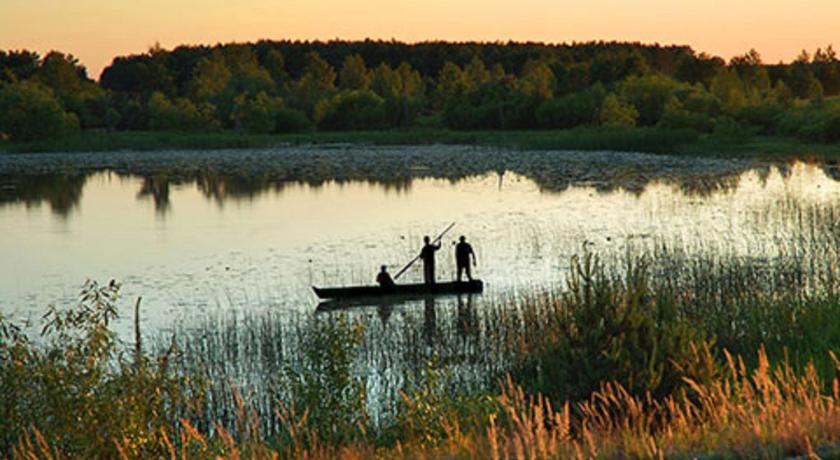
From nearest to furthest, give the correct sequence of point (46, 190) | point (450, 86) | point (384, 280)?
1. point (384, 280)
2. point (46, 190)
3. point (450, 86)

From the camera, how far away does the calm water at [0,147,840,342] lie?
29.4m

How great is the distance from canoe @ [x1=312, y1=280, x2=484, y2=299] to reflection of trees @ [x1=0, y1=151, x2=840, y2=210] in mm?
22894

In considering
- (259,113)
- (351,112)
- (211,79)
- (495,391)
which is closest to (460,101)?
(351,112)

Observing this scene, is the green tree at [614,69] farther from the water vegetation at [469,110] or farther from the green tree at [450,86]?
the green tree at [450,86]

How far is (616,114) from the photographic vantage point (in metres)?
96.6

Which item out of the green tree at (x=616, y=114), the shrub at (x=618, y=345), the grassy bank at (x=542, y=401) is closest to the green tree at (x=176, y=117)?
the green tree at (x=616, y=114)

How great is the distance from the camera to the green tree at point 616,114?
315 ft

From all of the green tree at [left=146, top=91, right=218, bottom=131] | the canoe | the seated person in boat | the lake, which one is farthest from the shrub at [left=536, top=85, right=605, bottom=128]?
the seated person in boat

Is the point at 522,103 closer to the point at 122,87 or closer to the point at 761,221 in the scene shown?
the point at 761,221

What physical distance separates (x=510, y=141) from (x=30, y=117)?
45573 mm

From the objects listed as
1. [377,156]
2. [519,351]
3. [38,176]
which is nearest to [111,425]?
[519,351]

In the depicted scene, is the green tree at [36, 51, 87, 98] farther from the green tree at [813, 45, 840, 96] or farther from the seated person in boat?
the seated person in boat

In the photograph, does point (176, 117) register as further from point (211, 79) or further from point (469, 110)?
point (211, 79)

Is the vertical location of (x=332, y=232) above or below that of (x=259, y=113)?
below
